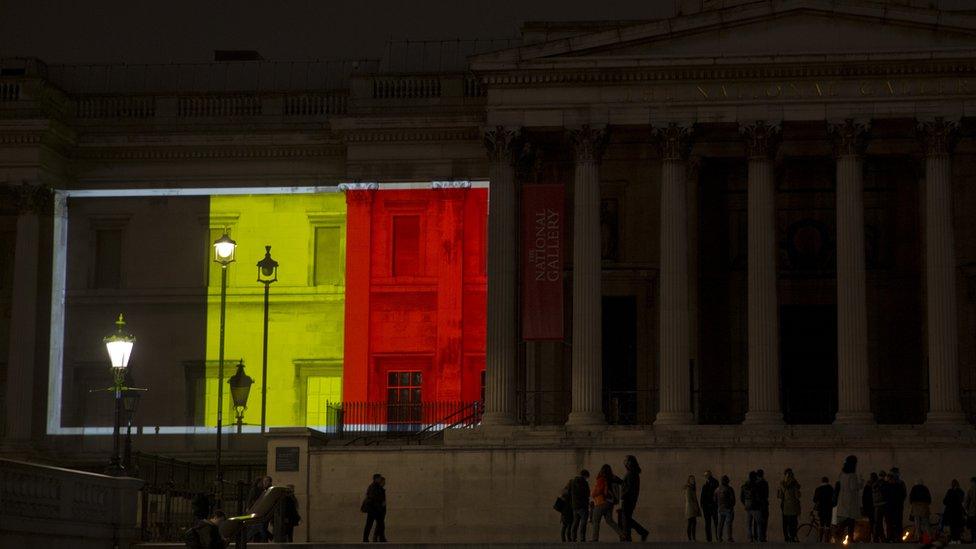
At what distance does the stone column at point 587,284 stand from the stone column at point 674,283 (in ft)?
5.24

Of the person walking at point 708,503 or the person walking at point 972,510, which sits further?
the person walking at point 708,503

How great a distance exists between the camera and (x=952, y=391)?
47938 mm

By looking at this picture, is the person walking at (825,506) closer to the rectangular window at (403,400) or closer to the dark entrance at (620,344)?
the dark entrance at (620,344)

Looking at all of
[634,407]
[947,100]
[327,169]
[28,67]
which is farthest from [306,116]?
[947,100]

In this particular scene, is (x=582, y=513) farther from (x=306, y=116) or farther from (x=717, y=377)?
(x=306, y=116)

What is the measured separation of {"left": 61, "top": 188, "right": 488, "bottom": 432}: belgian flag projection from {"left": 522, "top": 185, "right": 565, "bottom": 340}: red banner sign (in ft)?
18.6

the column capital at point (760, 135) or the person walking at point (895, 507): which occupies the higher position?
the column capital at point (760, 135)

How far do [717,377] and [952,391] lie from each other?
7163 mm

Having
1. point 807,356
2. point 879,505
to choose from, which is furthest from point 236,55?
point 879,505

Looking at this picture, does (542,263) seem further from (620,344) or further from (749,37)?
(749,37)

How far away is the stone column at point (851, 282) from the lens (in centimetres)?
4819

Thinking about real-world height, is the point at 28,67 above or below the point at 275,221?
above

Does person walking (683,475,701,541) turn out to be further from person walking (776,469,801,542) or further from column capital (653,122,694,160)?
column capital (653,122,694,160)

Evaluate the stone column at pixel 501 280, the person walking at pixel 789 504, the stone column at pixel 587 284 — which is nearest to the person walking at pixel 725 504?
the person walking at pixel 789 504
